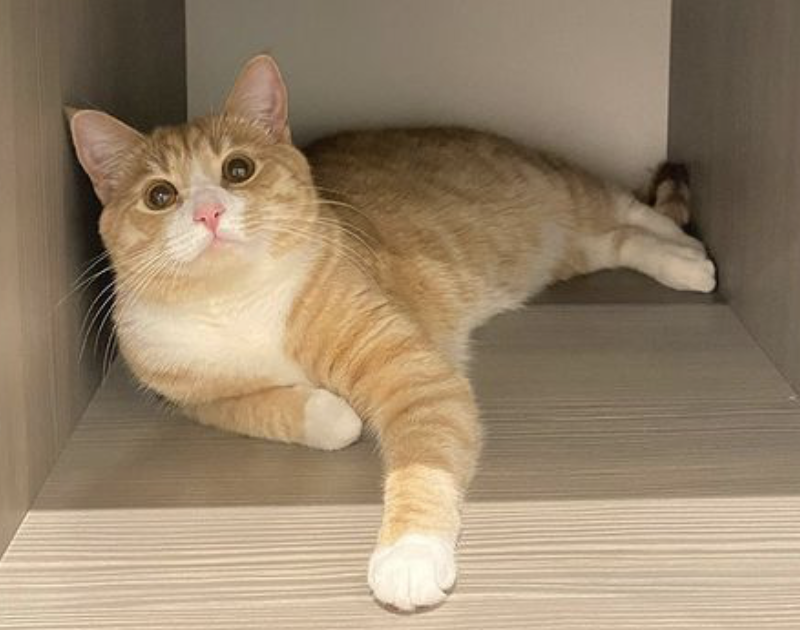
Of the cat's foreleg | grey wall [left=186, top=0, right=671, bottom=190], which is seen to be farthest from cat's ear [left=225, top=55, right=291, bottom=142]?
grey wall [left=186, top=0, right=671, bottom=190]

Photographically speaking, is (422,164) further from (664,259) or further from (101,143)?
(101,143)

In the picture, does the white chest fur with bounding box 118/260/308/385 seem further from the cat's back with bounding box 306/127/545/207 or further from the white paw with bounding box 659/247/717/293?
the white paw with bounding box 659/247/717/293

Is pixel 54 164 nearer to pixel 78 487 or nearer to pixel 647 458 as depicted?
pixel 78 487

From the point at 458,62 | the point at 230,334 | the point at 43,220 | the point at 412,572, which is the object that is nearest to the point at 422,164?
the point at 458,62

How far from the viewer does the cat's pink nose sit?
1373mm

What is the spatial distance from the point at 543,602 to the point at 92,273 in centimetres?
71

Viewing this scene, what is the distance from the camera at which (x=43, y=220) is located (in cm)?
131

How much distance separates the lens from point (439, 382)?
55.8 inches

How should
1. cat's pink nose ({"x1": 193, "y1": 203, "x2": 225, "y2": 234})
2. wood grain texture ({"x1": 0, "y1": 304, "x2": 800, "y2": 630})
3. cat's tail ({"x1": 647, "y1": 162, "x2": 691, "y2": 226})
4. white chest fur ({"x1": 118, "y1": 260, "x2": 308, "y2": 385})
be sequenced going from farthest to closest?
cat's tail ({"x1": 647, "y1": 162, "x2": 691, "y2": 226}), white chest fur ({"x1": 118, "y1": 260, "x2": 308, "y2": 385}), cat's pink nose ({"x1": 193, "y1": 203, "x2": 225, "y2": 234}), wood grain texture ({"x1": 0, "y1": 304, "x2": 800, "y2": 630})

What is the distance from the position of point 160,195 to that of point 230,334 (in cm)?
16

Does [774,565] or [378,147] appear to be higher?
[378,147]

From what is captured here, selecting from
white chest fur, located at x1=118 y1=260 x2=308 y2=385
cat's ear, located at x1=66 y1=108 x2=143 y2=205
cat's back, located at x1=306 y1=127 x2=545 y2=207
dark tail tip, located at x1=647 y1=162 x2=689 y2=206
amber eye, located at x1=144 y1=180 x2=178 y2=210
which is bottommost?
white chest fur, located at x1=118 y1=260 x2=308 y2=385

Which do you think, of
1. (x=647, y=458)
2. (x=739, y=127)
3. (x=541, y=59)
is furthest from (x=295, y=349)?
(x=541, y=59)

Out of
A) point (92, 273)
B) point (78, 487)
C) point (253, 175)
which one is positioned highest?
point (253, 175)
